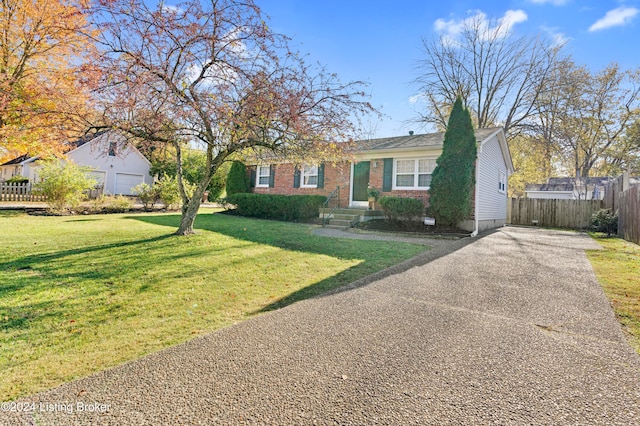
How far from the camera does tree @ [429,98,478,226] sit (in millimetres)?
10320

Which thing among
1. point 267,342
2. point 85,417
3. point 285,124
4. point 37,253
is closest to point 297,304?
point 267,342

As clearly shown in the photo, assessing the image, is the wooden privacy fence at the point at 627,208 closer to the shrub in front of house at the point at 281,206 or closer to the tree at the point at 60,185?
the shrub in front of house at the point at 281,206

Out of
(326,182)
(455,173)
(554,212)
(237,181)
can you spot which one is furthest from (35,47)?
(554,212)

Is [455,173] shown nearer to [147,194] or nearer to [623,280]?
[623,280]

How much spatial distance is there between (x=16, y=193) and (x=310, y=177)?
14.8 meters

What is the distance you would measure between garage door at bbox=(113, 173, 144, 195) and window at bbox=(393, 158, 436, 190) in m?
23.1

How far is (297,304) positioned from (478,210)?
10.0 m

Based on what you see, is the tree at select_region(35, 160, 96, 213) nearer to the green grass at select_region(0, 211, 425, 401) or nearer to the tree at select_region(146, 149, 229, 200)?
the green grass at select_region(0, 211, 425, 401)

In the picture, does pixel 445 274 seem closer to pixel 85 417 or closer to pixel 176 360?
pixel 176 360

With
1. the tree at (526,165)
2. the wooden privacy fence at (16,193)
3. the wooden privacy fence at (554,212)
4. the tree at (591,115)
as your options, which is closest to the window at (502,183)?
the wooden privacy fence at (554,212)

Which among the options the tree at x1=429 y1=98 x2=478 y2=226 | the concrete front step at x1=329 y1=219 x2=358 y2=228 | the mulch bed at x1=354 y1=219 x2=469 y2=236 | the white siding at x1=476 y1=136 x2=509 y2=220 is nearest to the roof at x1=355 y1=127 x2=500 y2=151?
the white siding at x1=476 y1=136 x2=509 y2=220

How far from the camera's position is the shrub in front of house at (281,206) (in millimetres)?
13164

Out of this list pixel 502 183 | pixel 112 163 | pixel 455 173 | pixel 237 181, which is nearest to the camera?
pixel 455 173

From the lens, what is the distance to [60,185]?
12086mm
